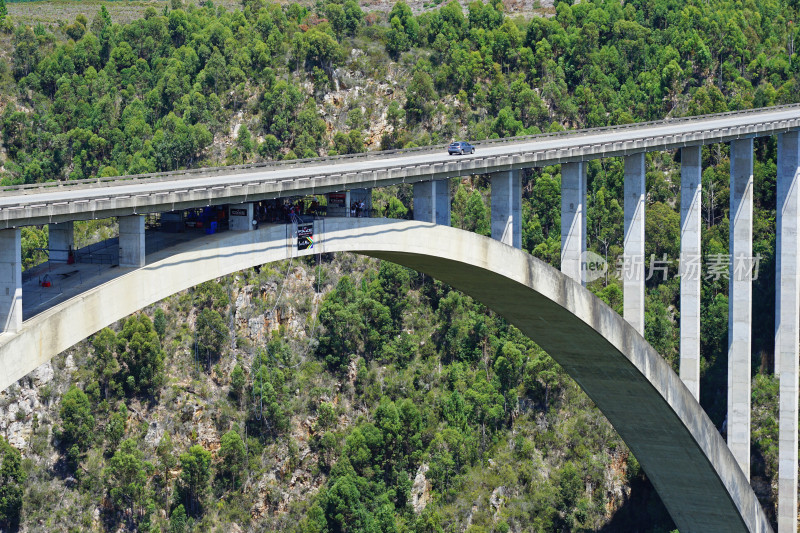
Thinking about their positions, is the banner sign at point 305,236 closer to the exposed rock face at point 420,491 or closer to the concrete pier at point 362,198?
the concrete pier at point 362,198

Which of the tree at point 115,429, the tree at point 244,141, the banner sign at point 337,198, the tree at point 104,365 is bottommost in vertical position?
the tree at point 115,429

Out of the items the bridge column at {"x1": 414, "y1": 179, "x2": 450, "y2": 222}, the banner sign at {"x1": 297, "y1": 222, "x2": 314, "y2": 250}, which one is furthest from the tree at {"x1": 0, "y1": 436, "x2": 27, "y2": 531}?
the banner sign at {"x1": 297, "y1": 222, "x2": 314, "y2": 250}

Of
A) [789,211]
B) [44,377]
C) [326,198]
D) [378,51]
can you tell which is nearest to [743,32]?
[378,51]

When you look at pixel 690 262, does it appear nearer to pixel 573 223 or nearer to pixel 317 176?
pixel 573 223

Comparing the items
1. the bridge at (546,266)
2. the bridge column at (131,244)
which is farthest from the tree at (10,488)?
the bridge column at (131,244)

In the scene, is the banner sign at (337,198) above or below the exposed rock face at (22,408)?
above

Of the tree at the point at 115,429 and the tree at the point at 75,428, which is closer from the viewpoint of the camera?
the tree at the point at 75,428

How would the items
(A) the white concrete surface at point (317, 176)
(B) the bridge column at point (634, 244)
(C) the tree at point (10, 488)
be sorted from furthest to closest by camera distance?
(C) the tree at point (10, 488) → (B) the bridge column at point (634, 244) → (A) the white concrete surface at point (317, 176)
